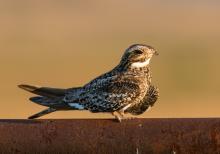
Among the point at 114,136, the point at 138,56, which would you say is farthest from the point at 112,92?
the point at 114,136

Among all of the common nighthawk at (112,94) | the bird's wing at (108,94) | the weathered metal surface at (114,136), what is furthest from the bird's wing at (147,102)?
the weathered metal surface at (114,136)

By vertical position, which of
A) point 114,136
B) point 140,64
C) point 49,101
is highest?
point 140,64

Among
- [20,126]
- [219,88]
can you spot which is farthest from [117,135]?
[219,88]

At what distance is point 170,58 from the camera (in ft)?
72.6

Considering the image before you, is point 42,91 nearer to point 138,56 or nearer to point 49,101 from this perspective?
point 49,101

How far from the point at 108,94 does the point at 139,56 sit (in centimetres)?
44

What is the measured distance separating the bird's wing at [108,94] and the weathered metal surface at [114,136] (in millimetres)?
1198

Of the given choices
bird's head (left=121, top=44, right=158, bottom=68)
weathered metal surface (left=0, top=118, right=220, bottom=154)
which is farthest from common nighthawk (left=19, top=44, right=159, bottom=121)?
weathered metal surface (left=0, top=118, right=220, bottom=154)

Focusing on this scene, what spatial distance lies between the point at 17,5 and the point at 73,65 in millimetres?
14702

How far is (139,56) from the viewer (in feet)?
23.4

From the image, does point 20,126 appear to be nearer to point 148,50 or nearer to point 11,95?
point 148,50

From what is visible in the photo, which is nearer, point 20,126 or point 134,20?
point 20,126

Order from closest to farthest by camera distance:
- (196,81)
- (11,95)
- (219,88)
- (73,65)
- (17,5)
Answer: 1. (11,95)
2. (219,88)
3. (196,81)
4. (73,65)
5. (17,5)

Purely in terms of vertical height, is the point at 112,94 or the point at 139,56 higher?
the point at 139,56
